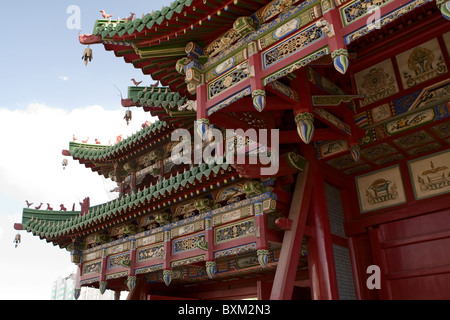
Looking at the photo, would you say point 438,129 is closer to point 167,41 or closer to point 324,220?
point 324,220

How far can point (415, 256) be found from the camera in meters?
6.40

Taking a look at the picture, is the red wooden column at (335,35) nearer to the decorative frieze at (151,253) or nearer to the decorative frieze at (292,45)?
the decorative frieze at (292,45)

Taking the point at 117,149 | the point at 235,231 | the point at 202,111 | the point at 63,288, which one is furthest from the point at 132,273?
the point at 63,288

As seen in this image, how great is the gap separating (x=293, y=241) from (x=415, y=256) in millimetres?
2122

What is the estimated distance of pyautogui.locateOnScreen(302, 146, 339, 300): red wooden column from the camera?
19.7 ft

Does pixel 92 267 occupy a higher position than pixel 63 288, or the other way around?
pixel 63 288

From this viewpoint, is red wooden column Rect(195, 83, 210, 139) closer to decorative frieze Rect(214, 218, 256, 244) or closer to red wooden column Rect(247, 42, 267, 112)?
red wooden column Rect(247, 42, 267, 112)

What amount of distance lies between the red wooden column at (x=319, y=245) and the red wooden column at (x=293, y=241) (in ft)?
0.55

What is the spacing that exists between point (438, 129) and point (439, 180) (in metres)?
0.87

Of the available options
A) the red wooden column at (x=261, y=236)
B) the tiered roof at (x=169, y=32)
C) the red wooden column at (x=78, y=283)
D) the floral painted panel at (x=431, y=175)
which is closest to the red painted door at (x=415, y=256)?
the floral painted panel at (x=431, y=175)

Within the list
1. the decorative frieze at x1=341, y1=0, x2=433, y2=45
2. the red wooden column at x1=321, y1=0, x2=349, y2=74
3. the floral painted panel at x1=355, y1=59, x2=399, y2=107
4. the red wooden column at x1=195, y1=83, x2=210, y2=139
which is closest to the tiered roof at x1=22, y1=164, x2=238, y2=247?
the red wooden column at x1=195, y1=83, x2=210, y2=139

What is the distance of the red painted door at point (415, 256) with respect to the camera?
6098 millimetres

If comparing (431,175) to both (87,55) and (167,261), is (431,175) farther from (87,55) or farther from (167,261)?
(87,55)

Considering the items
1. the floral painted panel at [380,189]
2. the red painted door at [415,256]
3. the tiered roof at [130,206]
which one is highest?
the tiered roof at [130,206]
